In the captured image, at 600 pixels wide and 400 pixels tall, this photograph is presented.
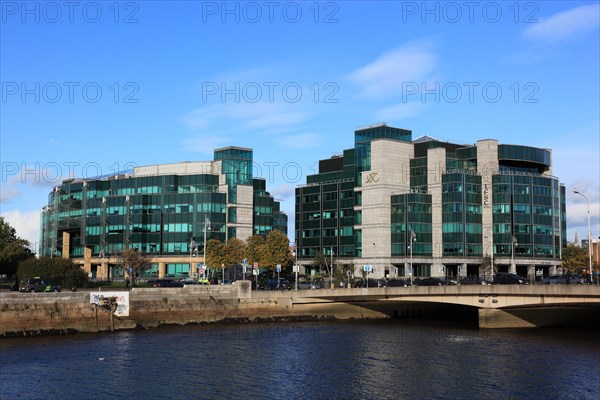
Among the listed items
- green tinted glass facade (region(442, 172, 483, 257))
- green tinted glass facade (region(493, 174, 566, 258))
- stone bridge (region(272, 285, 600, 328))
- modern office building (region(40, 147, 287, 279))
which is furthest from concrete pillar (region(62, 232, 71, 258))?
green tinted glass facade (region(493, 174, 566, 258))

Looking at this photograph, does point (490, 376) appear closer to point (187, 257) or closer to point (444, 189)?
point (444, 189)

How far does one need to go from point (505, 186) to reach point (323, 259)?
4493cm

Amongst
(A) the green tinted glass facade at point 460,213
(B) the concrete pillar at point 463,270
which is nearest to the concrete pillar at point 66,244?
(A) the green tinted glass facade at point 460,213

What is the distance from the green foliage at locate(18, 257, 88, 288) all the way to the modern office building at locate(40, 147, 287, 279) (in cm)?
4427

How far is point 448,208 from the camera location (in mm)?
159000

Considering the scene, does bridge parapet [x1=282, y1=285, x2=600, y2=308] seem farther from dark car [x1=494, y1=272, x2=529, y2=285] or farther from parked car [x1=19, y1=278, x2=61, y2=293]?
parked car [x1=19, y1=278, x2=61, y2=293]

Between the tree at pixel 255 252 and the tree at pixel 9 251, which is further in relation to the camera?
the tree at pixel 255 252

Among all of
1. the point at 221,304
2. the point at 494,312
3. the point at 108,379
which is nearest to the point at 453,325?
the point at 494,312

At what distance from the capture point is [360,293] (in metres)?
99.5

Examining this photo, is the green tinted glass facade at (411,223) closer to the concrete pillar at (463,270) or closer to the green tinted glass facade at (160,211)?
the concrete pillar at (463,270)

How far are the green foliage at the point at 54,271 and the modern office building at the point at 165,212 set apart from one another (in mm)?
44275

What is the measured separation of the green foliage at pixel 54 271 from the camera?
112 meters

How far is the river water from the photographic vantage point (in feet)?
172

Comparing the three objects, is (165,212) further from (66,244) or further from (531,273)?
(531,273)
